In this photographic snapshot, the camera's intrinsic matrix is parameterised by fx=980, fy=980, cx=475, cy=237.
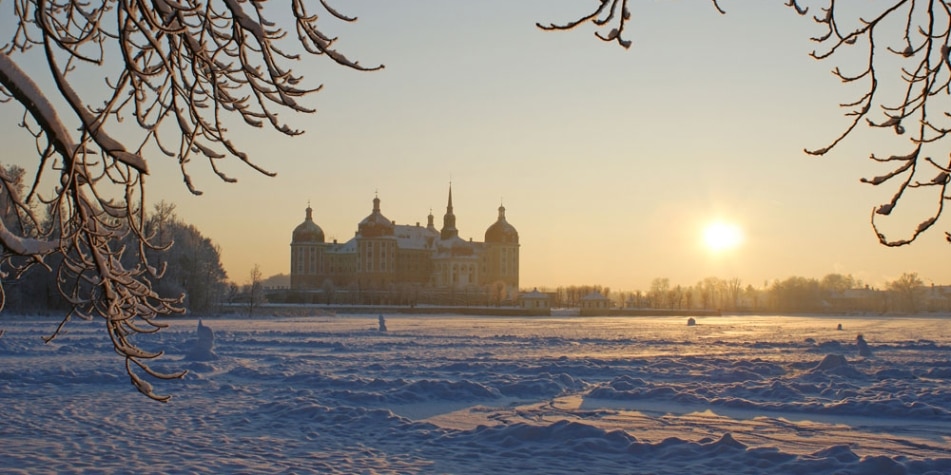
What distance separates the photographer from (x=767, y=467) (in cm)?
948

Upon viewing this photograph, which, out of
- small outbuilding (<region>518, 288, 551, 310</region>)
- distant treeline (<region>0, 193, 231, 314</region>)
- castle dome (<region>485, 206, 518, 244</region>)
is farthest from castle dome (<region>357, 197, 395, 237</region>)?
distant treeline (<region>0, 193, 231, 314</region>)

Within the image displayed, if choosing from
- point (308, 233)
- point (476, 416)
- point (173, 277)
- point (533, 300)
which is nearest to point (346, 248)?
point (308, 233)

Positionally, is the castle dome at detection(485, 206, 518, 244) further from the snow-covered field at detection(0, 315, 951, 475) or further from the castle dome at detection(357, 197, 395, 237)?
the snow-covered field at detection(0, 315, 951, 475)

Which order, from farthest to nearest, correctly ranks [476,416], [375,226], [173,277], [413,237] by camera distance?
[413,237] < [375,226] < [173,277] < [476,416]

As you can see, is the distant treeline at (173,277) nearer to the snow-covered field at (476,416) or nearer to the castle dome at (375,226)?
the snow-covered field at (476,416)

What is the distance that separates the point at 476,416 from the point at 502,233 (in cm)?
9945

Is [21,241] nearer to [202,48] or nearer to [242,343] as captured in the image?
[202,48]

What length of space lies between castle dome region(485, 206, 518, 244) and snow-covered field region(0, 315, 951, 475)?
8949cm

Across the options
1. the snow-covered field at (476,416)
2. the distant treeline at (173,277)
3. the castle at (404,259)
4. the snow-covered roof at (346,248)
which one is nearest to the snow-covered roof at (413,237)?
the castle at (404,259)

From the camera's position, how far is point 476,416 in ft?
42.1

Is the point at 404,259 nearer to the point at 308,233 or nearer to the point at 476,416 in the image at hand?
the point at 308,233

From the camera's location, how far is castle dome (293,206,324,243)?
110 meters

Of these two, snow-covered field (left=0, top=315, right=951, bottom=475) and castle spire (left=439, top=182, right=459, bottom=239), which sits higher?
castle spire (left=439, top=182, right=459, bottom=239)

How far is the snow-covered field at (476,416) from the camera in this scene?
9.66 m
